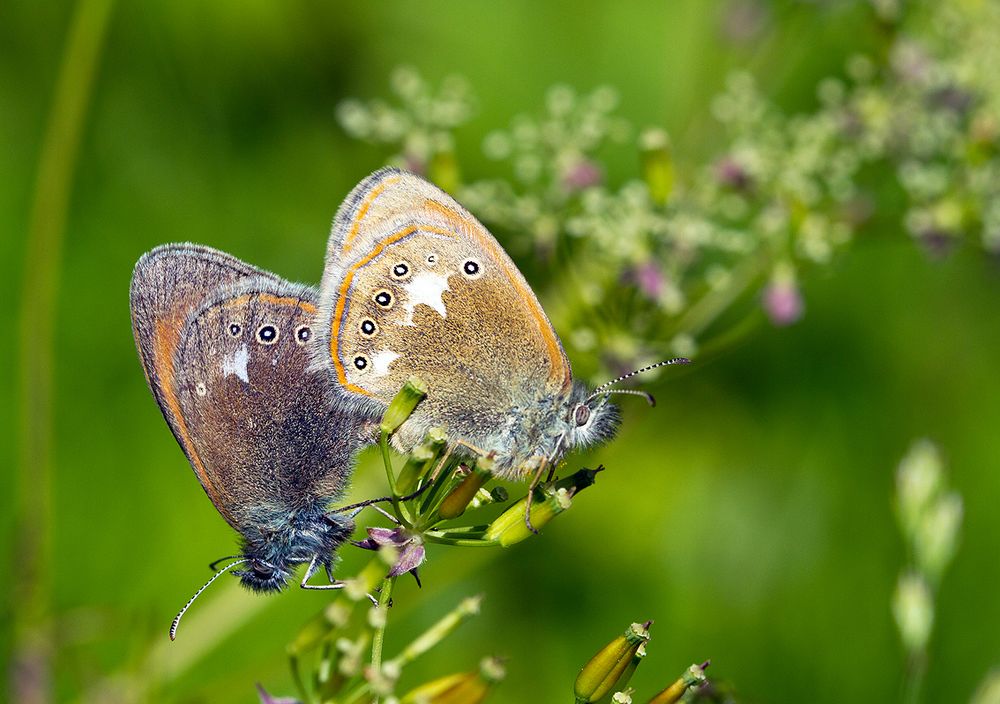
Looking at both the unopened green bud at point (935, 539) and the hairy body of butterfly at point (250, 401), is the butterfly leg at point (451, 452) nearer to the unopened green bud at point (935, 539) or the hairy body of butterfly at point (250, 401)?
the hairy body of butterfly at point (250, 401)

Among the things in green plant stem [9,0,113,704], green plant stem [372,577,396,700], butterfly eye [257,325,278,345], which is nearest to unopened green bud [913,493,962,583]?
green plant stem [372,577,396,700]

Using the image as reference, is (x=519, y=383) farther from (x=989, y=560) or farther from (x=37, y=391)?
(x=989, y=560)

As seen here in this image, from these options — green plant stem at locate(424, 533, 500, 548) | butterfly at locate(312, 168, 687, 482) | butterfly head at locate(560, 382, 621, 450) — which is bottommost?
green plant stem at locate(424, 533, 500, 548)

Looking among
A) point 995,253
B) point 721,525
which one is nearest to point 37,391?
point 721,525

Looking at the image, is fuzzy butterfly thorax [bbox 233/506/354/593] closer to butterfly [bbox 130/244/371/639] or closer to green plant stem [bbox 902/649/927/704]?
butterfly [bbox 130/244/371/639]

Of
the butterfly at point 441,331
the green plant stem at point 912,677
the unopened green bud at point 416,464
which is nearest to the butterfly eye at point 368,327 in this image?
the butterfly at point 441,331
